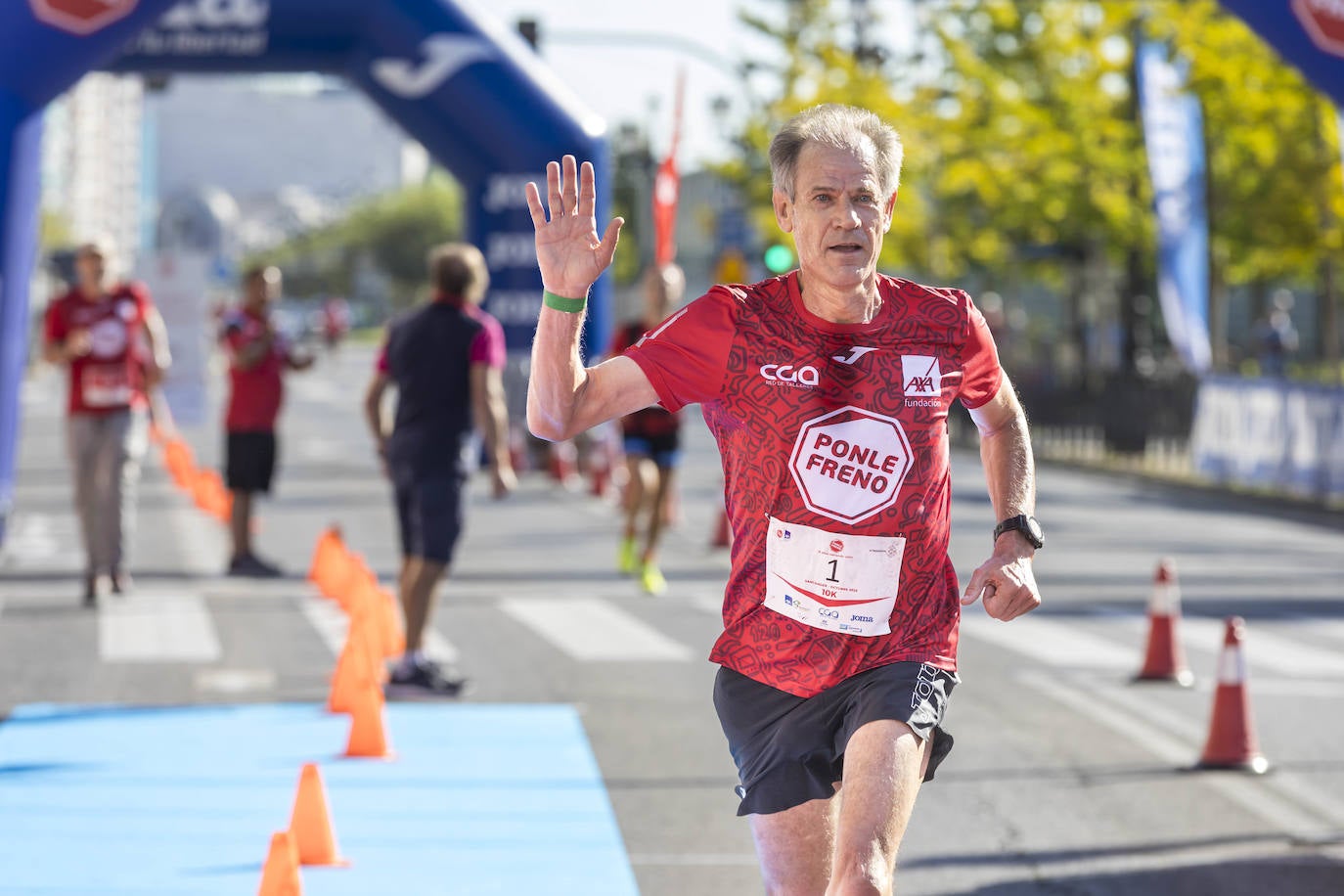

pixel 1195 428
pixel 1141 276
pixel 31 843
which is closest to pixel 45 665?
pixel 31 843

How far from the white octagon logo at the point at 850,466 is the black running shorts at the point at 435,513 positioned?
5.41 meters

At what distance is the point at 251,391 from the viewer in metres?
14.1

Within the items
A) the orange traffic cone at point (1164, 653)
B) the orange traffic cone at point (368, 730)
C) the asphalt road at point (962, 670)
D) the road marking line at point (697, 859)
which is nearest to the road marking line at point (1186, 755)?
the asphalt road at point (962, 670)

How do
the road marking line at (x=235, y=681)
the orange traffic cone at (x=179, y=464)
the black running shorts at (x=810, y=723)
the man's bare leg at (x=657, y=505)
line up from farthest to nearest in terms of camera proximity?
the orange traffic cone at (x=179, y=464)
the man's bare leg at (x=657, y=505)
the road marking line at (x=235, y=681)
the black running shorts at (x=810, y=723)

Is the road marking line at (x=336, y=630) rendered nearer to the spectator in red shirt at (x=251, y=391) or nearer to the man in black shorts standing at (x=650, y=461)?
the spectator in red shirt at (x=251, y=391)

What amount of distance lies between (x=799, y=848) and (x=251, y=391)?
1039 centimetres

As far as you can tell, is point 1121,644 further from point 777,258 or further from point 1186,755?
point 777,258

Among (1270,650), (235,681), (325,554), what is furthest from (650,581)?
(235,681)

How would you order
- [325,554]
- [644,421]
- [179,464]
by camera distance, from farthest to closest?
[179,464] → [644,421] → [325,554]

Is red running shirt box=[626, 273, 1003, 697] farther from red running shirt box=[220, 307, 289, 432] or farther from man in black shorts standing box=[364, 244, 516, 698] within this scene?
red running shirt box=[220, 307, 289, 432]

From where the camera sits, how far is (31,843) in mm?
6773

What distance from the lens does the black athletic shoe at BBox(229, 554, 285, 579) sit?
14328 mm

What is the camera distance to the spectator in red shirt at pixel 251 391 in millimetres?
13820

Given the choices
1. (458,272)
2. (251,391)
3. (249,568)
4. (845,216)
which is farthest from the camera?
(249,568)
